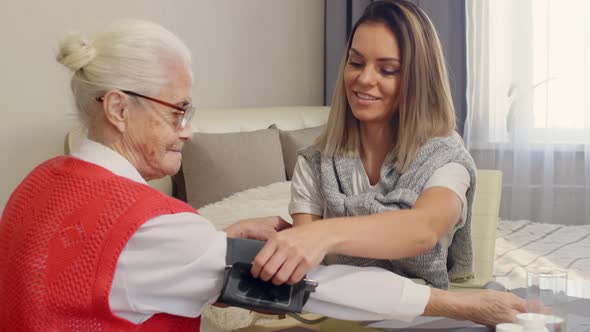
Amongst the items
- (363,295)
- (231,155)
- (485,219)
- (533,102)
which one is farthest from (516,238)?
(363,295)

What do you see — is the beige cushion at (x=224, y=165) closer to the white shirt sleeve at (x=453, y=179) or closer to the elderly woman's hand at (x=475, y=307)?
the white shirt sleeve at (x=453, y=179)

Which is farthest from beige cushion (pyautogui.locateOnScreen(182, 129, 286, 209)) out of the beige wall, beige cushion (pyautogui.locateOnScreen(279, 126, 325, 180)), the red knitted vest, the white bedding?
the red knitted vest

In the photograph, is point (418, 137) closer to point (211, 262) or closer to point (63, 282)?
point (211, 262)

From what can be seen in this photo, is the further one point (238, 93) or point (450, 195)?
point (238, 93)

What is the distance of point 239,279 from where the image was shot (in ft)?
3.73

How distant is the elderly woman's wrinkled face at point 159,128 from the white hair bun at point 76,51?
98 millimetres

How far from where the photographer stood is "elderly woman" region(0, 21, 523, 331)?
42.5 inches

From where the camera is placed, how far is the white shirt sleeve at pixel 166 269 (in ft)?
3.58

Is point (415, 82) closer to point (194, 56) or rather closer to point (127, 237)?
point (127, 237)

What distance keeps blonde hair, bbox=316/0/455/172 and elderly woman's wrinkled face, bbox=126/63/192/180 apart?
1.60 feet

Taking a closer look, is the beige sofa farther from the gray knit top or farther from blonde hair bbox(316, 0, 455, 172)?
blonde hair bbox(316, 0, 455, 172)

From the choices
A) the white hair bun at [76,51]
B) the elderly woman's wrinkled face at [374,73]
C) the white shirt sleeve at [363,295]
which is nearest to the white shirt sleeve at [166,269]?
the white shirt sleeve at [363,295]

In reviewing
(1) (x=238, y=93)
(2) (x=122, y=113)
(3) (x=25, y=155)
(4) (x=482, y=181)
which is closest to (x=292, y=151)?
(1) (x=238, y=93)

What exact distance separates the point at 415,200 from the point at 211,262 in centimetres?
52
